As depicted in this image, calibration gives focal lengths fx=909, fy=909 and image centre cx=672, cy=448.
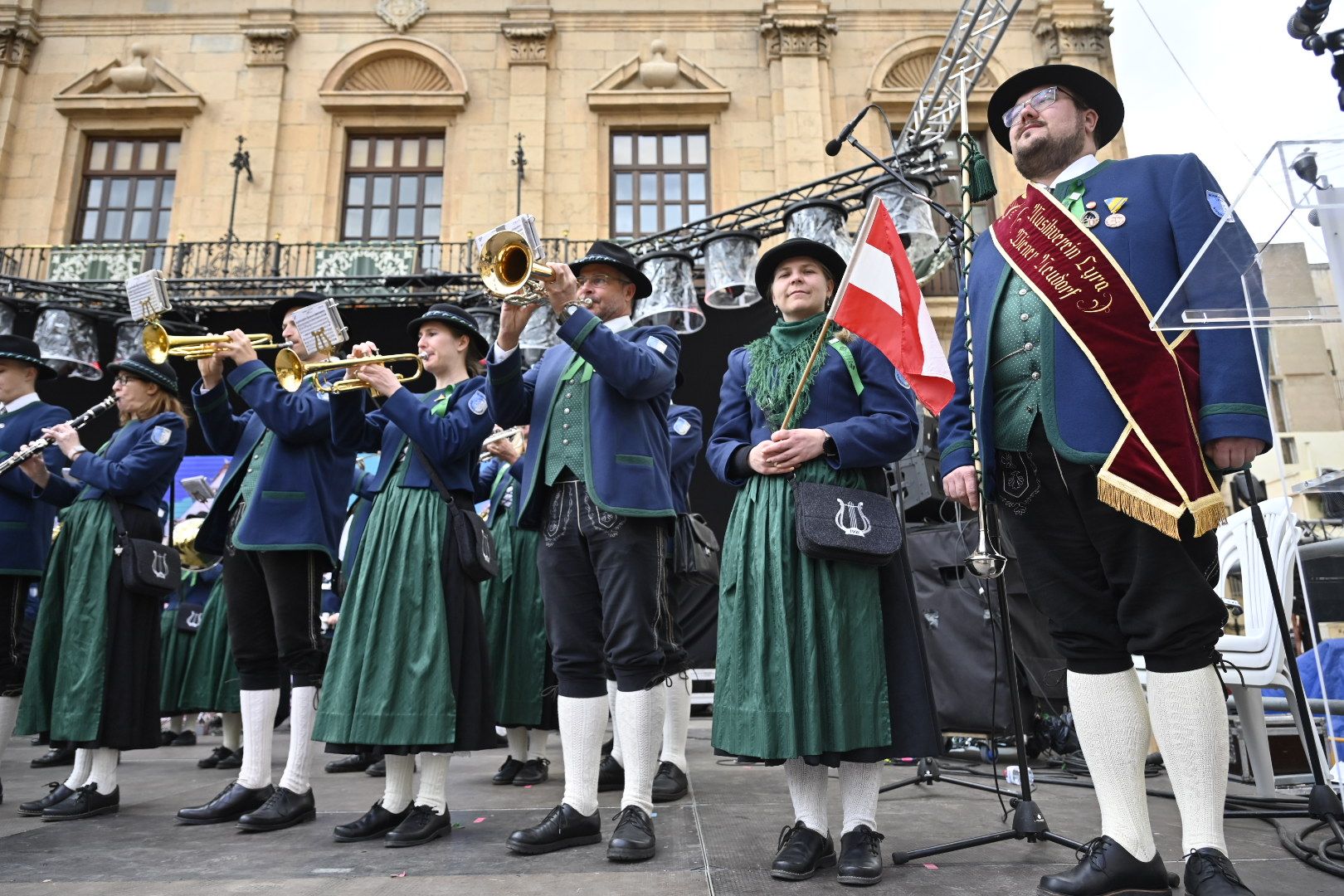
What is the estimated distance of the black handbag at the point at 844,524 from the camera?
2.54 metres

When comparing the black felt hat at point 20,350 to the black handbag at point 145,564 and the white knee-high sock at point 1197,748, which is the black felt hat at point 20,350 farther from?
the white knee-high sock at point 1197,748

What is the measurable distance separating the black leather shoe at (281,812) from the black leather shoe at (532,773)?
128 cm

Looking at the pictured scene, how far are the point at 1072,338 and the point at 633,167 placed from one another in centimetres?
1246

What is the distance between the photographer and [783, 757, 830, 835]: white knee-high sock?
101 inches

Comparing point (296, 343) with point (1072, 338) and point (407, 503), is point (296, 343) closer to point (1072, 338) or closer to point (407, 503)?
point (407, 503)

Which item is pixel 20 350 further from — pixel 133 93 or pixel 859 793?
pixel 133 93

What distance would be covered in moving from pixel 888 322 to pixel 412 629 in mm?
1878

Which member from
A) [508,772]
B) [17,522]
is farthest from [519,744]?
[17,522]

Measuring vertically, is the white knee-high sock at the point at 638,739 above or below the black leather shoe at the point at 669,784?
above

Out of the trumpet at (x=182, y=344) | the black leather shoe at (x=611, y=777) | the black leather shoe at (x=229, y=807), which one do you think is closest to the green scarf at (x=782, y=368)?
the trumpet at (x=182, y=344)

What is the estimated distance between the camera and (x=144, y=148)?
14156 millimetres

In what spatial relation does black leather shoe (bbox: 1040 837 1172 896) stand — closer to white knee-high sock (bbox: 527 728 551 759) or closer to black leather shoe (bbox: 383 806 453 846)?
black leather shoe (bbox: 383 806 453 846)

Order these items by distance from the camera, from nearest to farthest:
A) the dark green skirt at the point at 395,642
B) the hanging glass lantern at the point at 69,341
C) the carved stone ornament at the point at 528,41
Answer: the dark green skirt at the point at 395,642 < the hanging glass lantern at the point at 69,341 < the carved stone ornament at the point at 528,41

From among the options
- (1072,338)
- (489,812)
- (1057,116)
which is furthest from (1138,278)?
(489,812)
